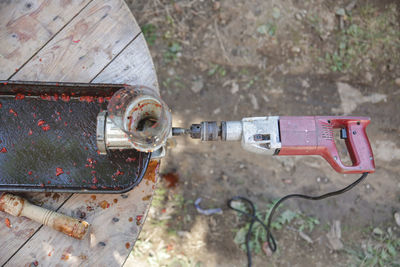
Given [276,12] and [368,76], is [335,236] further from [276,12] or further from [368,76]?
[276,12]

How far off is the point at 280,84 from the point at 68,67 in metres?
1.86

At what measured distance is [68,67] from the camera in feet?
5.44

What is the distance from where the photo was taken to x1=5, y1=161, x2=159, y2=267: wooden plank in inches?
59.4

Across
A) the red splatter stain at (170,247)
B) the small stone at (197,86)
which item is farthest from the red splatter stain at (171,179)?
the small stone at (197,86)

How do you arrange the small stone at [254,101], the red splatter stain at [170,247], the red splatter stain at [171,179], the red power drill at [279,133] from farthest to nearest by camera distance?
the small stone at [254,101]
the red splatter stain at [171,179]
the red splatter stain at [170,247]
the red power drill at [279,133]

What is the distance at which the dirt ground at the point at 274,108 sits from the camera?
2.52 meters

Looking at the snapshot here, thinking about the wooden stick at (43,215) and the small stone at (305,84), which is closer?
the wooden stick at (43,215)

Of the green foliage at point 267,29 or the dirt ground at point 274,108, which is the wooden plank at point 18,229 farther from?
A: the green foliage at point 267,29

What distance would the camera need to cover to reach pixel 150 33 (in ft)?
9.32

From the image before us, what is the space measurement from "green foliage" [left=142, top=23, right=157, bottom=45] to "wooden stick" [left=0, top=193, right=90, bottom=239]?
72.6 inches

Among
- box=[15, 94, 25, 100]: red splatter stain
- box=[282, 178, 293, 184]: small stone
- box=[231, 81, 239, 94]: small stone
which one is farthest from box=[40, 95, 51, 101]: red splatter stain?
box=[282, 178, 293, 184]: small stone

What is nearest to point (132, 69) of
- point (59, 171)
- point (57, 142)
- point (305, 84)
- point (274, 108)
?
point (57, 142)

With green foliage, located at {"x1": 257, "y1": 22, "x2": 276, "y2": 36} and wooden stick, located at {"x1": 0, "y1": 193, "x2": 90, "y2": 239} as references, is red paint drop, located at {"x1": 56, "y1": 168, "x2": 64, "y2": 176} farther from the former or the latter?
green foliage, located at {"x1": 257, "y1": 22, "x2": 276, "y2": 36}

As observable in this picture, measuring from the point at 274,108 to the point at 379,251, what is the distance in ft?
4.87
